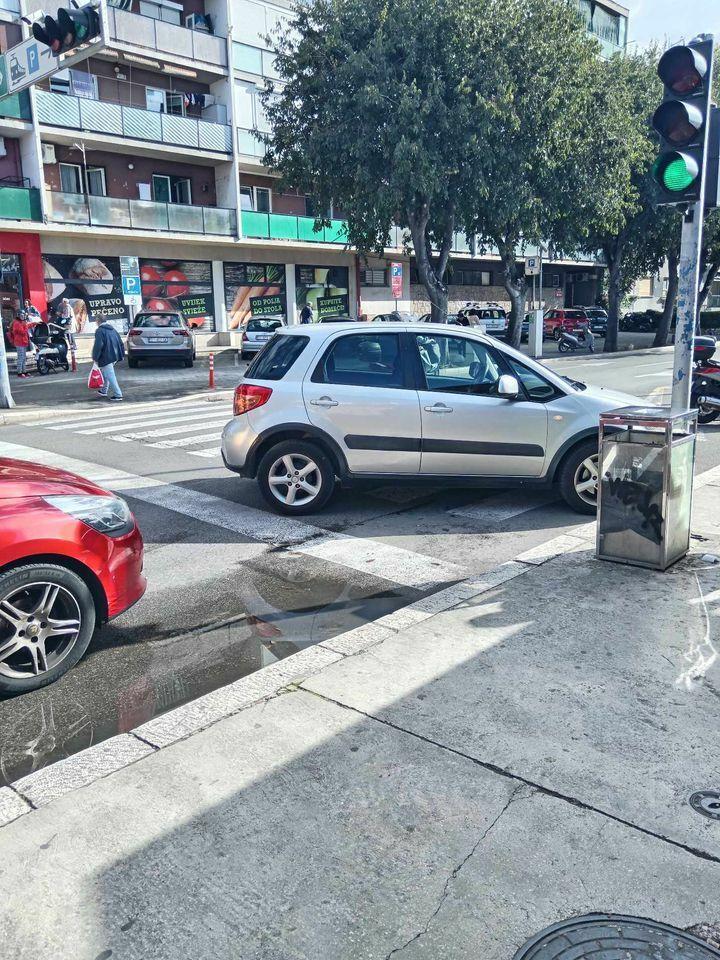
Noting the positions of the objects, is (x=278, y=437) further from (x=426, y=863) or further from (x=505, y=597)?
(x=426, y=863)

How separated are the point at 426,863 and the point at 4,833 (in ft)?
5.18

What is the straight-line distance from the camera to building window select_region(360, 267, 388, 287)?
3914cm

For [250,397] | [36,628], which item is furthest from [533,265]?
[36,628]

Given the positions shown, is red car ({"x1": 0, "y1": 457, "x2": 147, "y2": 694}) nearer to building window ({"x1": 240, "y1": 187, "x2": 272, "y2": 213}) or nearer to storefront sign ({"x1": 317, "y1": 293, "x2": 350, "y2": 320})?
building window ({"x1": 240, "y1": 187, "x2": 272, "y2": 213})

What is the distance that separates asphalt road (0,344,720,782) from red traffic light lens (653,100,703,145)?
10.4ft

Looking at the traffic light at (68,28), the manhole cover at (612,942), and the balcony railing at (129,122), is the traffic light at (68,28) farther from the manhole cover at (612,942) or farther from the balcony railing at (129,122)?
the balcony railing at (129,122)

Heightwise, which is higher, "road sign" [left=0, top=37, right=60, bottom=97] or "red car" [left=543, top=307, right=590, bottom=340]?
"road sign" [left=0, top=37, right=60, bottom=97]

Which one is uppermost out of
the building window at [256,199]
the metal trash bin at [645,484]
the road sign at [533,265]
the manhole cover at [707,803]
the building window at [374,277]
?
the building window at [256,199]

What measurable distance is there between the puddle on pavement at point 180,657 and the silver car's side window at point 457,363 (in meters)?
2.28

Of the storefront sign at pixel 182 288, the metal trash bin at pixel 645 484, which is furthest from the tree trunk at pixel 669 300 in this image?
the metal trash bin at pixel 645 484

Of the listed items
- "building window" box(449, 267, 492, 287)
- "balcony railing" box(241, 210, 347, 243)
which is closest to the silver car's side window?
"balcony railing" box(241, 210, 347, 243)

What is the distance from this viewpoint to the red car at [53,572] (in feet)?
13.0

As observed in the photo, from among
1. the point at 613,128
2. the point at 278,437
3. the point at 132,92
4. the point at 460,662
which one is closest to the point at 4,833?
the point at 460,662

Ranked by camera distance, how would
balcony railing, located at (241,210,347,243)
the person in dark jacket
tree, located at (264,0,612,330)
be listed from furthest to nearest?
1. balcony railing, located at (241,210,347,243)
2. tree, located at (264,0,612,330)
3. the person in dark jacket
